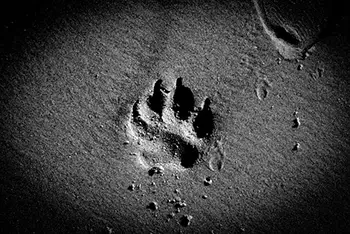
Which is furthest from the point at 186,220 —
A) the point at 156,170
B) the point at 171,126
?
the point at 171,126

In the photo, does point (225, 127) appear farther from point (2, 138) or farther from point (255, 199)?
point (2, 138)

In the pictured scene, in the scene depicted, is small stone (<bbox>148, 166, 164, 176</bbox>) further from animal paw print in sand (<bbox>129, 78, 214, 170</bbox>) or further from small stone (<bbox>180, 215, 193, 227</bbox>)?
small stone (<bbox>180, 215, 193, 227</bbox>)

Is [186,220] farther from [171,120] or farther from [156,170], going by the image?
[171,120]

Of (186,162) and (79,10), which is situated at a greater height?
(79,10)

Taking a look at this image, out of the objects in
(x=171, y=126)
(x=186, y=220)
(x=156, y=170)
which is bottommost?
(x=186, y=220)

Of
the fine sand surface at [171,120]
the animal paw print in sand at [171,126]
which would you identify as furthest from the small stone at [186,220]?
the animal paw print in sand at [171,126]

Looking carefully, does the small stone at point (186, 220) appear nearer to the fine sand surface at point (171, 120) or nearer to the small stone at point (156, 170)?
the fine sand surface at point (171, 120)

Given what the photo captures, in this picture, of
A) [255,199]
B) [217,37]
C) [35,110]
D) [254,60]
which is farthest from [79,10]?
[255,199]
